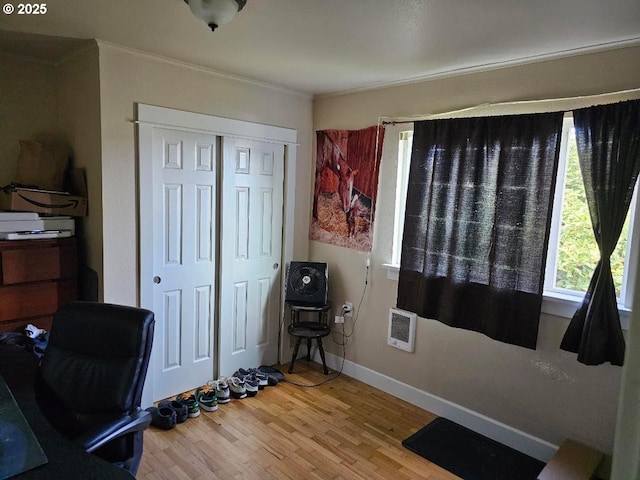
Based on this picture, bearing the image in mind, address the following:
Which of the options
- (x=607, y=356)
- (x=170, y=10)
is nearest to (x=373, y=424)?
(x=607, y=356)

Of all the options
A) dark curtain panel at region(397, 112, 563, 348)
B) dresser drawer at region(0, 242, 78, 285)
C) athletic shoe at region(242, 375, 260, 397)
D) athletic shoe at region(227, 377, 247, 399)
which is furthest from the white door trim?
dark curtain panel at region(397, 112, 563, 348)

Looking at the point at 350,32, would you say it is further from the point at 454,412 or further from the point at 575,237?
the point at 454,412

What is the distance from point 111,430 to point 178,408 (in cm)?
136

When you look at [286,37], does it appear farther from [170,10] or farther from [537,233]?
[537,233]

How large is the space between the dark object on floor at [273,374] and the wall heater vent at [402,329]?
945mm

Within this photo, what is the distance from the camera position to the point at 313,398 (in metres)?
3.28

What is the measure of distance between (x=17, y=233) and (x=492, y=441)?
10.5 feet

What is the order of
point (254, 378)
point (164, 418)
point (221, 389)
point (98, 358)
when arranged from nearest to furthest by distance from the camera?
point (98, 358) < point (164, 418) < point (221, 389) < point (254, 378)

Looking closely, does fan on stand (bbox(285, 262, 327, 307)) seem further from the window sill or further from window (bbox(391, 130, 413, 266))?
the window sill

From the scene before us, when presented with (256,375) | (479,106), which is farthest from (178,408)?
(479,106)

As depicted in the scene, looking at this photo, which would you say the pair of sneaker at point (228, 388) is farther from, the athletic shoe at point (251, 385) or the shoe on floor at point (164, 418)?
the shoe on floor at point (164, 418)

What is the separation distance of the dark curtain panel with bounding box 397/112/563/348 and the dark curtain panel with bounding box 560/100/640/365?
0.18 m

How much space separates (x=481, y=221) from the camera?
272cm

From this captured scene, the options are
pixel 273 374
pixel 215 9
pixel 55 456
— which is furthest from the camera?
pixel 273 374
